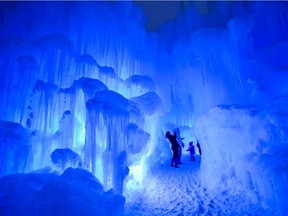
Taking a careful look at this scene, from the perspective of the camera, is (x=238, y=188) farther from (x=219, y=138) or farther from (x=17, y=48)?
(x=17, y=48)

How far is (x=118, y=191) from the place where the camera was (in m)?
8.60

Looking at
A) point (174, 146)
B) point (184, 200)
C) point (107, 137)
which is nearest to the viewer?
point (184, 200)

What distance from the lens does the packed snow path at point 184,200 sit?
25.3 feet

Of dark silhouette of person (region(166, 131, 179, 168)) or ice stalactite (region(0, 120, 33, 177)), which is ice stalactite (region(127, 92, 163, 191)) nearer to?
dark silhouette of person (region(166, 131, 179, 168))

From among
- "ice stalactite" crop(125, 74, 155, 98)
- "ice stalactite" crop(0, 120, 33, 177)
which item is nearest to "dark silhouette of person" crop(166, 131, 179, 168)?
"ice stalactite" crop(125, 74, 155, 98)

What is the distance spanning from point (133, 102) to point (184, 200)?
14.6 ft

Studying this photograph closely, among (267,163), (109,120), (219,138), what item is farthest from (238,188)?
(109,120)

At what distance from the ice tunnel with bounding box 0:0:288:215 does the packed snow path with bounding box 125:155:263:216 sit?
60 mm

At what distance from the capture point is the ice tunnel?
306 inches

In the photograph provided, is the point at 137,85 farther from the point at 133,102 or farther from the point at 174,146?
the point at 174,146

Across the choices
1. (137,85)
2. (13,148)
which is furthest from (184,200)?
(13,148)

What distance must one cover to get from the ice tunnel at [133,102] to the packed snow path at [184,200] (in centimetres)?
6

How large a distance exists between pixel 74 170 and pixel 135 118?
3.73 meters

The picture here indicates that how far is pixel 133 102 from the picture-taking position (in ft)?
36.2
